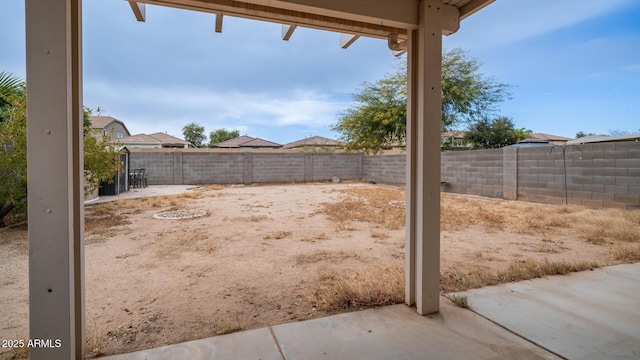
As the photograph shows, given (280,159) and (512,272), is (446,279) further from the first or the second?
(280,159)

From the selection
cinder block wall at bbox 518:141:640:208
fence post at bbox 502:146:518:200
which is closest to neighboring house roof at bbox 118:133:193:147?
fence post at bbox 502:146:518:200

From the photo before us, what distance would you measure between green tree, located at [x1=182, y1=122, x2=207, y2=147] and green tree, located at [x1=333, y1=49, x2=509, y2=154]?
30357 mm

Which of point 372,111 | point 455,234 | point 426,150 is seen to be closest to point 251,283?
point 426,150

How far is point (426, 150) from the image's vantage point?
6.47ft

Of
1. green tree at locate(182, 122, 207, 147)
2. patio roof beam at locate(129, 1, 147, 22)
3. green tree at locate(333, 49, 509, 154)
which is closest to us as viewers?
patio roof beam at locate(129, 1, 147, 22)

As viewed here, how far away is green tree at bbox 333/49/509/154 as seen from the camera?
1021cm

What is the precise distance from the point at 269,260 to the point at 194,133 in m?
37.0

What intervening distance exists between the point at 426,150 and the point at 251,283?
2.00m

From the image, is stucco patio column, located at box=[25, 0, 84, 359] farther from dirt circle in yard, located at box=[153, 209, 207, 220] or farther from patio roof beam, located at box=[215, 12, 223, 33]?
dirt circle in yard, located at box=[153, 209, 207, 220]

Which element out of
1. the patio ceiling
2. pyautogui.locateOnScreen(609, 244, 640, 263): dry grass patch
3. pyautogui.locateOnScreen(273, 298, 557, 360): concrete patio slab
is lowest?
pyautogui.locateOnScreen(273, 298, 557, 360): concrete patio slab

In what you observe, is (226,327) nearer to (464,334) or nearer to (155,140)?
(464,334)

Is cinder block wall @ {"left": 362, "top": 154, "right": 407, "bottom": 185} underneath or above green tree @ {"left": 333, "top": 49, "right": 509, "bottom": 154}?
underneath

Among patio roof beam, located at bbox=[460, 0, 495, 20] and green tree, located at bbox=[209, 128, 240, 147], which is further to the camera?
green tree, located at bbox=[209, 128, 240, 147]

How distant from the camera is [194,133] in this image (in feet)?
120
